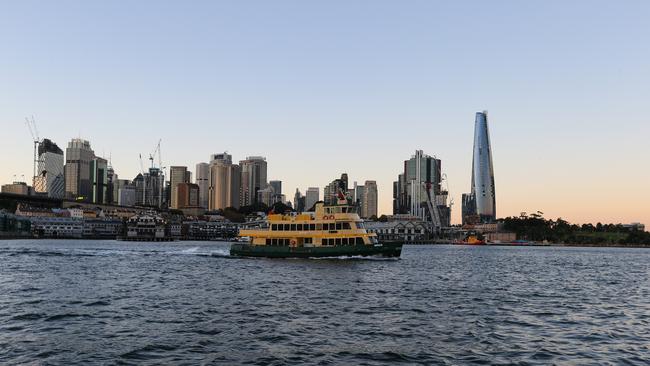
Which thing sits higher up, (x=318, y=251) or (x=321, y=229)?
(x=321, y=229)

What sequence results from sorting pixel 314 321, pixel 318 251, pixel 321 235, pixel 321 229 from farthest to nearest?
pixel 321 229 → pixel 321 235 → pixel 318 251 → pixel 314 321

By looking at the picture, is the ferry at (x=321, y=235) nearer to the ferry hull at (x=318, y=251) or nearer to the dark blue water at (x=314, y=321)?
the ferry hull at (x=318, y=251)

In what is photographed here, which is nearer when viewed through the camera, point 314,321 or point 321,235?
point 314,321

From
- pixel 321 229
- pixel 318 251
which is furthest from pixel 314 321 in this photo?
pixel 321 229

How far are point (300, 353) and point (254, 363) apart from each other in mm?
2454

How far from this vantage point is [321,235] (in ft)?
267

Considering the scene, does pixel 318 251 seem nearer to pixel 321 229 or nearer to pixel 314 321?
pixel 321 229

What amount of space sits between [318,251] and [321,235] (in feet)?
7.74

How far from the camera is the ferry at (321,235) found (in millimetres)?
80125

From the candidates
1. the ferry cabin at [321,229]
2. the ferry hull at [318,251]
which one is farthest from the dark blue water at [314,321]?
the ferry cabin at [321,229]

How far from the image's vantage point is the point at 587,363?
23.5 metres

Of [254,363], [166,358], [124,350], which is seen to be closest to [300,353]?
[254,363]

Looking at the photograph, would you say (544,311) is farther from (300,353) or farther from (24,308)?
(24,308)

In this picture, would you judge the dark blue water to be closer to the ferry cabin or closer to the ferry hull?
the ferry hull
